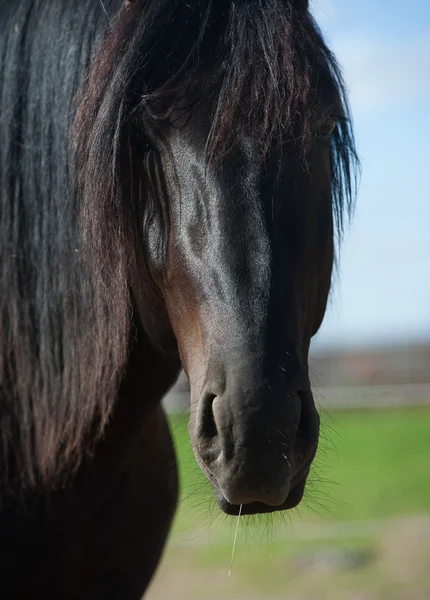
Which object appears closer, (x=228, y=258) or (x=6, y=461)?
(x=228, y=258)

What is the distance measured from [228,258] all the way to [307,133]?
0.42 meters

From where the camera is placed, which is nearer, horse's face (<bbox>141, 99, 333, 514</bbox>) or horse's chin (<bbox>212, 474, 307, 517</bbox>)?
horse's face (<bbox>141, 99, 333, 514</bbox>)

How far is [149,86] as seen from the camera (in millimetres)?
2168

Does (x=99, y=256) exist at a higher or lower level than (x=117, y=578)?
higher

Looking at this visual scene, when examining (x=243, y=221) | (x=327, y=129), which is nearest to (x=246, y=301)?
(x=243, y=221)

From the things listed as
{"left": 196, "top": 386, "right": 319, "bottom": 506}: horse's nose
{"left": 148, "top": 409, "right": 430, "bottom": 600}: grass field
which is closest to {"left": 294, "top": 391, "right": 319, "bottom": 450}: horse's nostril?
{"left": 196, "top": 386, "right": 319, "bottom": 506}: horse's nose

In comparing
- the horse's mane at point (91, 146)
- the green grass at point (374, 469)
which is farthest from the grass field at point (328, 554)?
the horse's mane at point (91, 146)

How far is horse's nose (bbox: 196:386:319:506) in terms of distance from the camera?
178cm

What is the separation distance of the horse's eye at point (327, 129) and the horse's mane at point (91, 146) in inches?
2.2

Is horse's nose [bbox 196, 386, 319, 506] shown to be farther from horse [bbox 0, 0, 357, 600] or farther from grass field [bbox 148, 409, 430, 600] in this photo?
grass field [bbox 148, 409, 430, 600]

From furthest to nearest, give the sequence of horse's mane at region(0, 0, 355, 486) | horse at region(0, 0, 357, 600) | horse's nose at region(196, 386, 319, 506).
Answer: horse's mane at region(0, 0, 355, 486)
horse at region(0, 0, 357, 600)
horse's nose at region(196, 386, 319, 506)

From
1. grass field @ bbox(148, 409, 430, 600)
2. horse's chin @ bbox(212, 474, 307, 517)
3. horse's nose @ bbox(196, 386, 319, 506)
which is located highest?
horse's nose @ bbox(196, 386, 319, 506)

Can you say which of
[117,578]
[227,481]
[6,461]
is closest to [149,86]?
[227,481]

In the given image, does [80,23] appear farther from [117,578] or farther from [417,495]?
[417,495]
